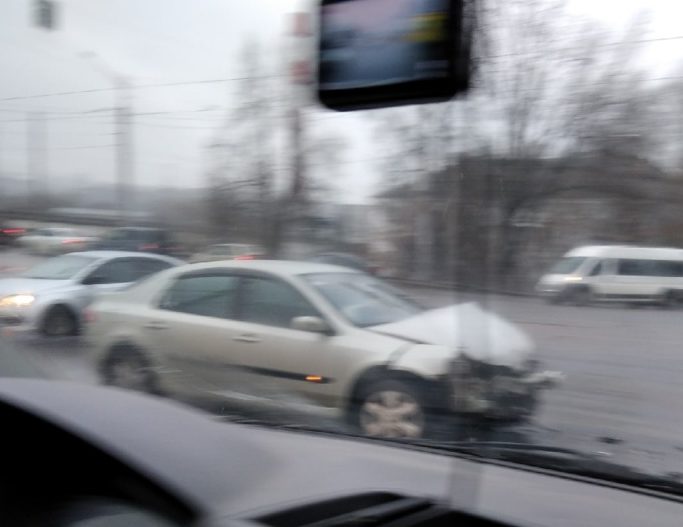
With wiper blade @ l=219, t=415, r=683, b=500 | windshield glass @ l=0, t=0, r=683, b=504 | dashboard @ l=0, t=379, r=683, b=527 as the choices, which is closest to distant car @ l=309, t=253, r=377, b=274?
windshield glass @ l=0, t=0, r=683, b=504

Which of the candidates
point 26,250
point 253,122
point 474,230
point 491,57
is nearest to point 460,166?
point 474,230

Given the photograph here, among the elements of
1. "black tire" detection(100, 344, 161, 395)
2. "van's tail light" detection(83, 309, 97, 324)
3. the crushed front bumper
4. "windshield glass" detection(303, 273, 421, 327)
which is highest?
"windshield glass" detection(303, 273, 421, 327)

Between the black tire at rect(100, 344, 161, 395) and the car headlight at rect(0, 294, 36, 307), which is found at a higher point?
the car headlight at rect(0, 294, 36, 307)

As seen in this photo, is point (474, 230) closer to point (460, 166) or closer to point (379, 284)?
point (460, 166)

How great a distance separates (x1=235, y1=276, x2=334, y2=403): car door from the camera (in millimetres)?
5738

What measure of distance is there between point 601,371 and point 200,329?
3.71m

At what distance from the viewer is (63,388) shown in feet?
8.88

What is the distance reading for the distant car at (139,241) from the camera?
10.9 metres

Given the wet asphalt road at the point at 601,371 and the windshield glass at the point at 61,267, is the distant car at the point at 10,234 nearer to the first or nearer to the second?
the windshield glass at the point at 61,267

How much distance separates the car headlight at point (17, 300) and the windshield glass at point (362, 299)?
4.18 m

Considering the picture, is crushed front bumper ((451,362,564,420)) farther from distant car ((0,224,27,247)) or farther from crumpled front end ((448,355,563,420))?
distant car ((0,224,27,247))

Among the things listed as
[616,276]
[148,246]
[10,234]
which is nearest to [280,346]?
[616,276]

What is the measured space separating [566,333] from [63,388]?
20.3 feet

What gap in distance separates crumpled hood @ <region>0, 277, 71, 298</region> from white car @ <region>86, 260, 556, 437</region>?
2162mm
